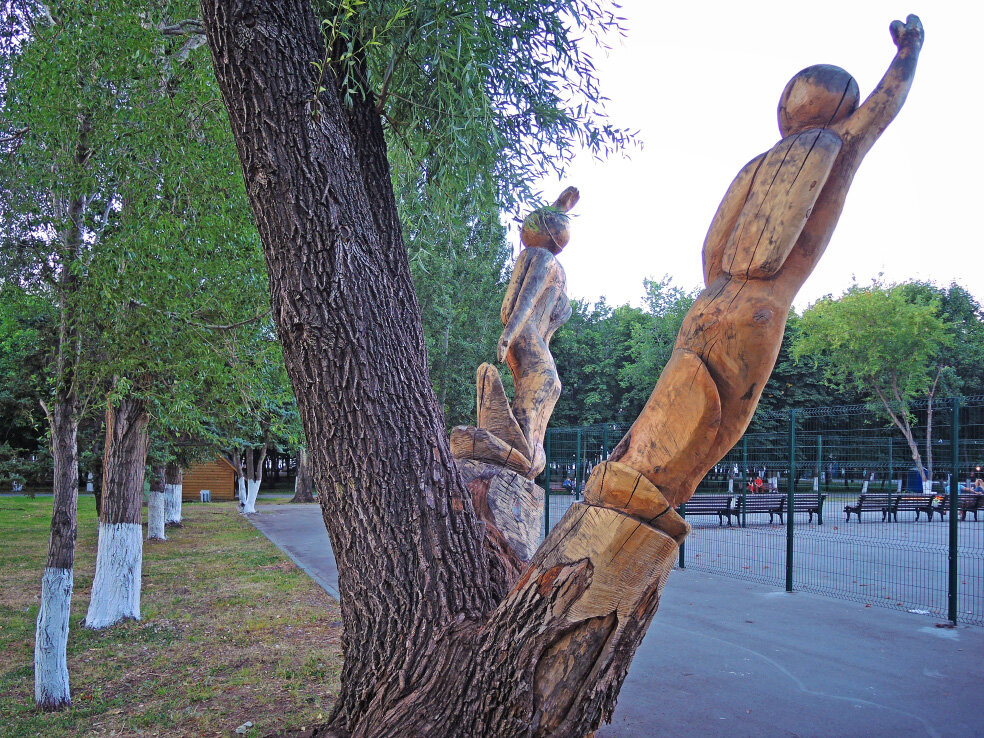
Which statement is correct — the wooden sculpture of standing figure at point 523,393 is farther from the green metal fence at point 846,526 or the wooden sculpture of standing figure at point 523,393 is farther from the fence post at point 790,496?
the fence post at point 790,496

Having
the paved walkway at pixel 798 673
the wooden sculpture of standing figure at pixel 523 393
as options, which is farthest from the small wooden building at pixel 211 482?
the wooden sculpture of standing figure at pixel 523 393

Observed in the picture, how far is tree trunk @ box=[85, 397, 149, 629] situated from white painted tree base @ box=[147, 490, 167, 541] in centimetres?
823

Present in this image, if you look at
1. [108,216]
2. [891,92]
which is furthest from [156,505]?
[891,92]

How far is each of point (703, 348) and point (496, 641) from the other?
1.13 meters

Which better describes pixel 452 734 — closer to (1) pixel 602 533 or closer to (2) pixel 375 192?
(1) pixel 602 533

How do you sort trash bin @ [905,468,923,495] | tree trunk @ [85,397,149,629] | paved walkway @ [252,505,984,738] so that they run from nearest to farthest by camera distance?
paved walkway @ [252,505,984,738] < tree trunk @ [85,397,149,629] < trash bin @ [905,468,923,495]

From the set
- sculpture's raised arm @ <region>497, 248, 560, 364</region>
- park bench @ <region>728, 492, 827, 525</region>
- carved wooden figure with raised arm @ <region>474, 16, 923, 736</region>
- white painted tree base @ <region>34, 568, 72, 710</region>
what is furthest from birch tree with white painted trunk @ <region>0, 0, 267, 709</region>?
park bench @ <region>728, 492, 827, 525</region>

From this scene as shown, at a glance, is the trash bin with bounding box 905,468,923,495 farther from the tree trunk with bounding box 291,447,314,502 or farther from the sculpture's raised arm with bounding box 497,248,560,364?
the tree trunk with bounding box 291,447,314,502

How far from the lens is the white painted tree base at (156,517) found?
15.9 meters

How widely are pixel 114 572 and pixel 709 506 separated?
11.9 m

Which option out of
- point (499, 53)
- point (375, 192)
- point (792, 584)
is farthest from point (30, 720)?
point (792, 584)

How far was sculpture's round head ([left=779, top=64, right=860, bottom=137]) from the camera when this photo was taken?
2018 millimetres

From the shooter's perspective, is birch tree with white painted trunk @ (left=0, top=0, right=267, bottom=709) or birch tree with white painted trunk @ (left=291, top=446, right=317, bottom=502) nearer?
birch tree with white painted trunk @ (left=0, top=0, right=267, bottom=709)

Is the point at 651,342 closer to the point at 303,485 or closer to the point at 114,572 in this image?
the point at 303,485
